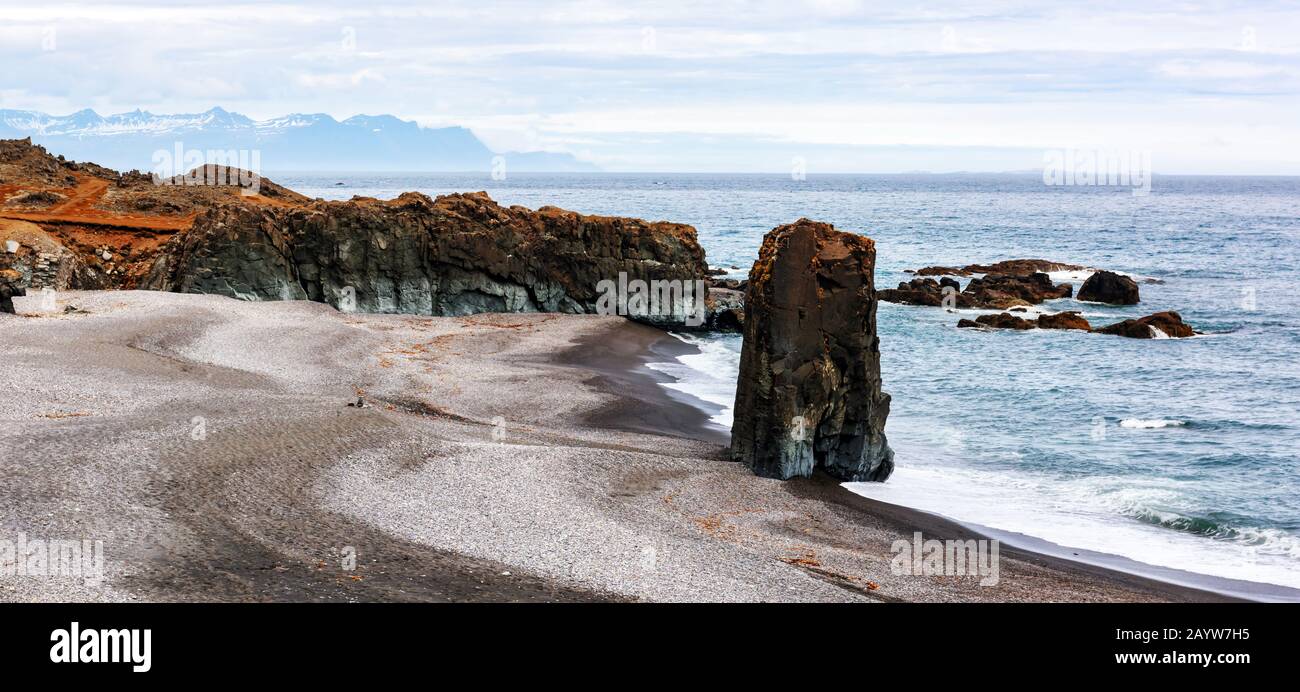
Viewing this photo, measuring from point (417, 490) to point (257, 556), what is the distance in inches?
187

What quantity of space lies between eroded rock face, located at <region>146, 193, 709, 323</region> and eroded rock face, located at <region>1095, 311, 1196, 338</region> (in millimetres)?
19679

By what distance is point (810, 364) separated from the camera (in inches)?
974

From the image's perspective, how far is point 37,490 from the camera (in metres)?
17.4

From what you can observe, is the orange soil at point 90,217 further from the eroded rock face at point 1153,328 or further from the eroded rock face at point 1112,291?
the eroded rock face at point 1112,291

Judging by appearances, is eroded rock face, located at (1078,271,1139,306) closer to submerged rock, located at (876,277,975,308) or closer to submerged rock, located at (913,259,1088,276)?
submerged rock, located at (876,277,975,308)

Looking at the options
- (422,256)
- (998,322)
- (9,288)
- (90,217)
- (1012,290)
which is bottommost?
(998,322)

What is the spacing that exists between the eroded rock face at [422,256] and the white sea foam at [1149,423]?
22647 mm

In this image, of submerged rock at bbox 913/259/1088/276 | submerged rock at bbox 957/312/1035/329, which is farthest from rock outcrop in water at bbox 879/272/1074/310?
submerged rock at bbox 913/259/1088/276

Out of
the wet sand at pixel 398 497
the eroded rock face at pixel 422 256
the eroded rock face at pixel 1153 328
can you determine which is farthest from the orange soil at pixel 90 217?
the eroded rock face at pixel 1153 328

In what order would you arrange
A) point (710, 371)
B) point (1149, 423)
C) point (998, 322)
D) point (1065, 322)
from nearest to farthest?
point (1149, 423)
point (710, 371)
point (1065, 322)
point (998, 322)

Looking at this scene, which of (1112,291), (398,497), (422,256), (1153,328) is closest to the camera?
(398,497)

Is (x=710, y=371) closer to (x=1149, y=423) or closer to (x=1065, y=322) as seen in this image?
(x=1149, y=423)

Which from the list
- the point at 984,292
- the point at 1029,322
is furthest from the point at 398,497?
the point at 984,292

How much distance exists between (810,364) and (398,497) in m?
9.96
